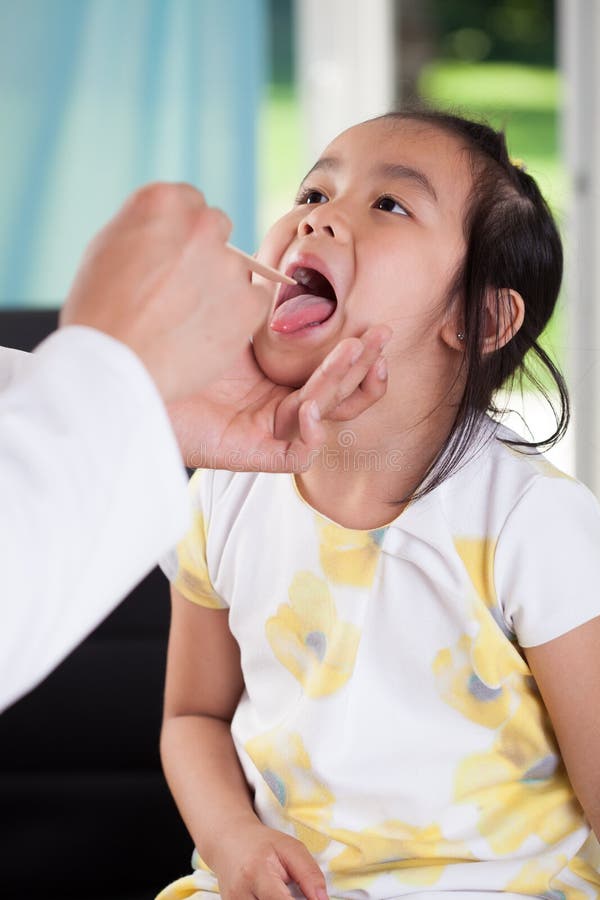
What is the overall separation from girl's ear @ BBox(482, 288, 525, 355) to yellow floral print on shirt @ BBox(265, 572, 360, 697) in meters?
0.29

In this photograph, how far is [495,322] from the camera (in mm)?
1097

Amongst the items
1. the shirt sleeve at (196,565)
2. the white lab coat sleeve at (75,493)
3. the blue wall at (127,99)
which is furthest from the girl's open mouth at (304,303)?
the blue wall at (127,99)

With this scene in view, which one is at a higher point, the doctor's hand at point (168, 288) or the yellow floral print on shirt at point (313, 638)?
the doctor's hand at point (168, 288)

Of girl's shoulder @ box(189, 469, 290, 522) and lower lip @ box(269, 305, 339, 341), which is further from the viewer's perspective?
girl's shoulder @ box(189, 469, 290, 522)

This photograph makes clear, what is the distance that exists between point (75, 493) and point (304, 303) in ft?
1.78

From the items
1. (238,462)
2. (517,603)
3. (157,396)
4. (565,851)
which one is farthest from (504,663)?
(157,396)

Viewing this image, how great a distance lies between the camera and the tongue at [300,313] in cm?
103

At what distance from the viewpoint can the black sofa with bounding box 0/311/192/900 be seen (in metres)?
Answer: 1.26

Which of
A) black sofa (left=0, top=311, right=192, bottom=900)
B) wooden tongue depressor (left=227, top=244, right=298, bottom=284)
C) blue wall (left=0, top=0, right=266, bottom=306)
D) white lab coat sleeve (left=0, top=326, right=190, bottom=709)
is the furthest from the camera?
blue wall (left=0, top=0, right=266, bottom=306)

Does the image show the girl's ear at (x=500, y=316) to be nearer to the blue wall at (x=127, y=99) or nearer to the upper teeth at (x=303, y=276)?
the upper teeth at (x=303, y=276)

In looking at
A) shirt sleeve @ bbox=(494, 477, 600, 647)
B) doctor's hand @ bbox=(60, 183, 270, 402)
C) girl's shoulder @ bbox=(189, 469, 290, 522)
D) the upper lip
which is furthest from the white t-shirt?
doctor's hand @ bbox=(60, 183, 270, 402)

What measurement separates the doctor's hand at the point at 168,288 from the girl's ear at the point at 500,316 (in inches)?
17.9

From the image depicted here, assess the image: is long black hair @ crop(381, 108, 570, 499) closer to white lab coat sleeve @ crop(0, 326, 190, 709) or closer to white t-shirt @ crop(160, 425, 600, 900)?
white t-shirt @ crop(160, 425, 600, 900)

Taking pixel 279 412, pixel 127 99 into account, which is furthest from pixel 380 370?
pixel 127 99
